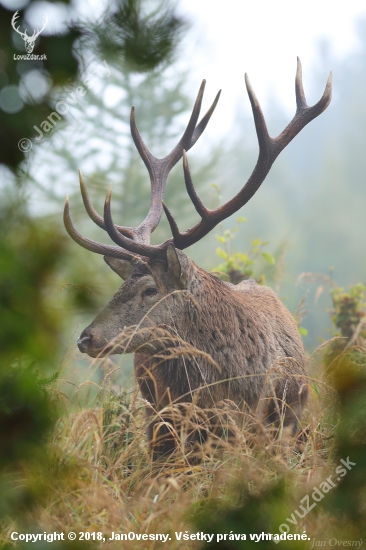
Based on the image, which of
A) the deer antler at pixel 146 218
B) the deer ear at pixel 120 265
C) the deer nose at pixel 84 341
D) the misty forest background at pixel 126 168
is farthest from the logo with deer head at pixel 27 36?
the deer ear at pixel 120 265

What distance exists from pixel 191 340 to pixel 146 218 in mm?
1138

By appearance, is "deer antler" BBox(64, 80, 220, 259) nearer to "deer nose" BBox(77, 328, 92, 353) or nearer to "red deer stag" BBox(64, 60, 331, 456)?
"red deer stag" BBox(64, 60, 331, 456)

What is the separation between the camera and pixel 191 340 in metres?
3.57

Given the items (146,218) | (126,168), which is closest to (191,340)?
(146,218)

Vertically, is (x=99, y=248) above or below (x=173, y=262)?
above

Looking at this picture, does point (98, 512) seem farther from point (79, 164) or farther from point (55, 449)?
point (79, 164)

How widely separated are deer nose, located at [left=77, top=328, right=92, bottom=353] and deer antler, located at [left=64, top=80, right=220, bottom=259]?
595 millimetres

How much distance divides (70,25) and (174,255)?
2.33 meters

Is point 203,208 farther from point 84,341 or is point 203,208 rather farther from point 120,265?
point 84,341

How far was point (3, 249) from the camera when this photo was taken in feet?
3.44

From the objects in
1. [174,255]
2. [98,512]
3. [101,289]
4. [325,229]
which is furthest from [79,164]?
[325,229]

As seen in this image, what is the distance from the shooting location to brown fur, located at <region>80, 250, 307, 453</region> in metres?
3.48

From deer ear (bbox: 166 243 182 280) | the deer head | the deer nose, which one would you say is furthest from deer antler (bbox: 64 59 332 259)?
the deer nose

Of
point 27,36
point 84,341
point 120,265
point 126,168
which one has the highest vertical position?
point 126,168
